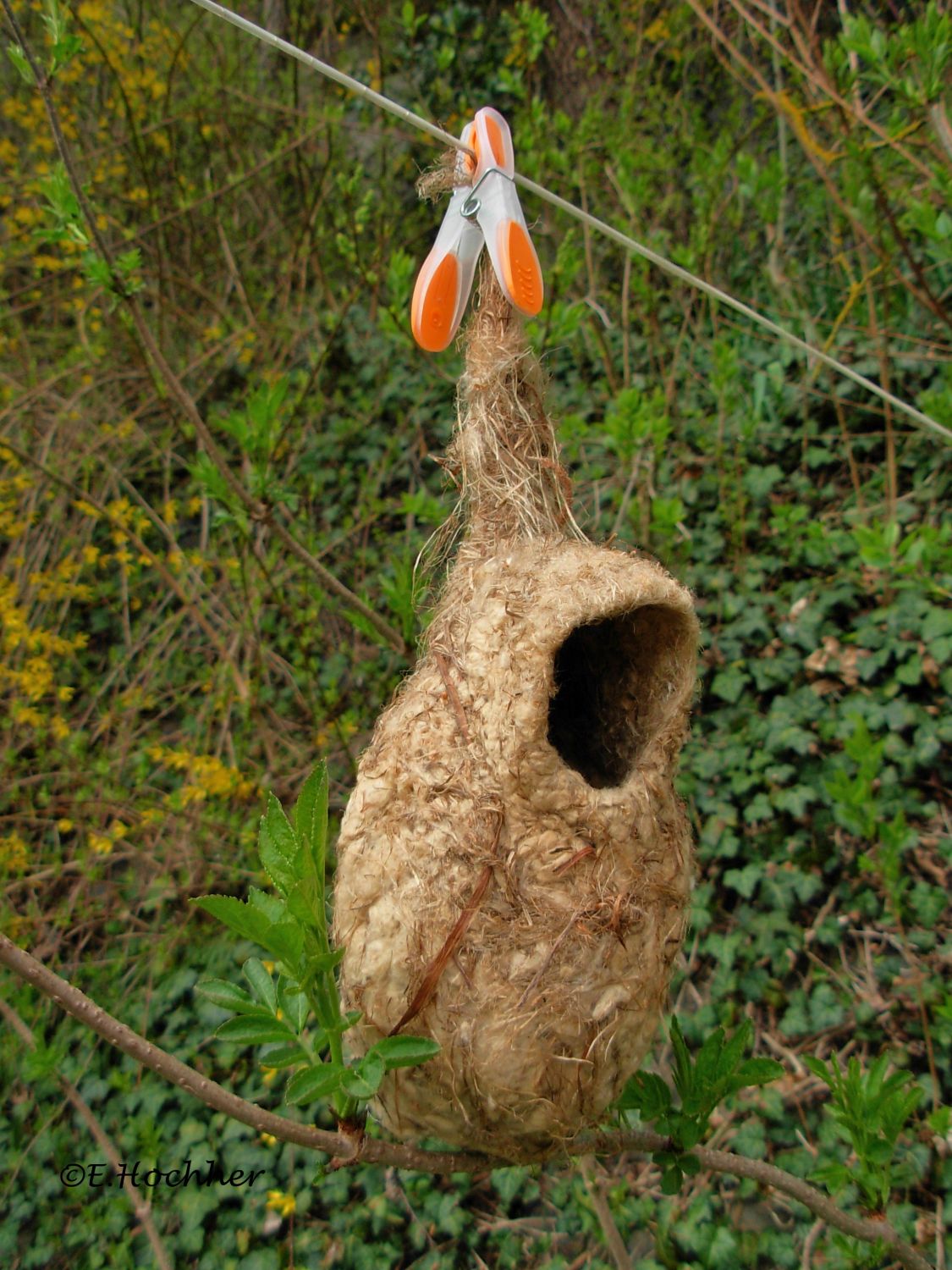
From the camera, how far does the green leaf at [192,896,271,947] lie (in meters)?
0.77

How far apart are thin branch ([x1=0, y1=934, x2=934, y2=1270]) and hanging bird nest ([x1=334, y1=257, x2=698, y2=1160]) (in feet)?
0.14

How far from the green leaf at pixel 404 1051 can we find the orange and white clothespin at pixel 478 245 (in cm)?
73

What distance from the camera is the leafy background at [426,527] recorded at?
186cm

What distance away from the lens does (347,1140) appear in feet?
2.71

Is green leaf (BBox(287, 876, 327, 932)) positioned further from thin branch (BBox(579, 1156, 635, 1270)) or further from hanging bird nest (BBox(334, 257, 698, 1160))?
thin branch (BBox(579, 1156, 635, 1270))

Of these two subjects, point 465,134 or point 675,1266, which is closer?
point 465,134

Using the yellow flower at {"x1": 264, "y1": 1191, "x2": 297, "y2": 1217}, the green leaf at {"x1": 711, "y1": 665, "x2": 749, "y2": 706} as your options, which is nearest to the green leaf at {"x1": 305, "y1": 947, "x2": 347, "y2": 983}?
the yellow flower at {"x1": 264, "y1": 1191, "x2": 297, "y2": 1217}

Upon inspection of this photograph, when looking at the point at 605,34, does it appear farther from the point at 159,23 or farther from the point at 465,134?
the point at 465,134

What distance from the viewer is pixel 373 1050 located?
2.64 ft

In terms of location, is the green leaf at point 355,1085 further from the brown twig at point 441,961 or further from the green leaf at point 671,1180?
the green leaf at point 671,1180

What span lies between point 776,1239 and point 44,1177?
1695mm

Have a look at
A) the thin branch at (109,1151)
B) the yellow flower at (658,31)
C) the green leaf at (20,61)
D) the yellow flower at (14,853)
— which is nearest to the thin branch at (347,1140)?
the thin branch at (109,1151)

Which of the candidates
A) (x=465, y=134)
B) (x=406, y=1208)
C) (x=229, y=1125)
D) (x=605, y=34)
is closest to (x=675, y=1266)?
(x=406, y=1208)

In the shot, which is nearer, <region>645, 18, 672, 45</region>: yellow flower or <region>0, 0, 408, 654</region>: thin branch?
<region>0, 0, 408, 654</region>: thin branch
